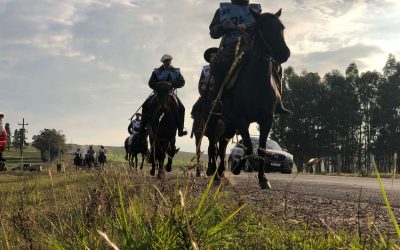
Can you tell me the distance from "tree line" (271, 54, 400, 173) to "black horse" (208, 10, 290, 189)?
195 ft

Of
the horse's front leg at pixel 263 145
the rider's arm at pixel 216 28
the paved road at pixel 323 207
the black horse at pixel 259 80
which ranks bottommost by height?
the paved road at pixel 323 207

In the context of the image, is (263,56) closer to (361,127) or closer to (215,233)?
(215,233)

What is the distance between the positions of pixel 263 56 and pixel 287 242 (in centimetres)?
543

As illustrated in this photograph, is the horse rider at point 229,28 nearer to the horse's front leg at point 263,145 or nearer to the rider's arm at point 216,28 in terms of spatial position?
the rider's arm at point 216,28

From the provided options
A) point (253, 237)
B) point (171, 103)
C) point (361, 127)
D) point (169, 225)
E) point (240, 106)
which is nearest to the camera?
point (169, 225)

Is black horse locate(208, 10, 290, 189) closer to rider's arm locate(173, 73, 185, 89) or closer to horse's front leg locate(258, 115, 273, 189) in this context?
horse's front leg locate(258, 115, 273, 189)

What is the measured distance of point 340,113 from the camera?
68250 mm

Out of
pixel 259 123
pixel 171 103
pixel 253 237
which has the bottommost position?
pixel 253 237

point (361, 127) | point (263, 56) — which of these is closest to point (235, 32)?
point (263, 56)

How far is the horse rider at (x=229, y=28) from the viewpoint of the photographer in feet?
26.1

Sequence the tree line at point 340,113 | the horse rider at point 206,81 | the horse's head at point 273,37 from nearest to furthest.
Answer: the horse's head at point 273,37, the horse rider at point 206,81, the tree line at point 340,113

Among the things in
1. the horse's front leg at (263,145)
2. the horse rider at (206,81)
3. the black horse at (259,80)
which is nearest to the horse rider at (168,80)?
the horse rider at (206,81)

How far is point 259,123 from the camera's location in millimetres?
7754

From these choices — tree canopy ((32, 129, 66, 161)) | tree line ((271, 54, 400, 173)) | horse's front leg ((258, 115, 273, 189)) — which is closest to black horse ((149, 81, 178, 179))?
horse's front leg ((258, 115, 273, 189))
